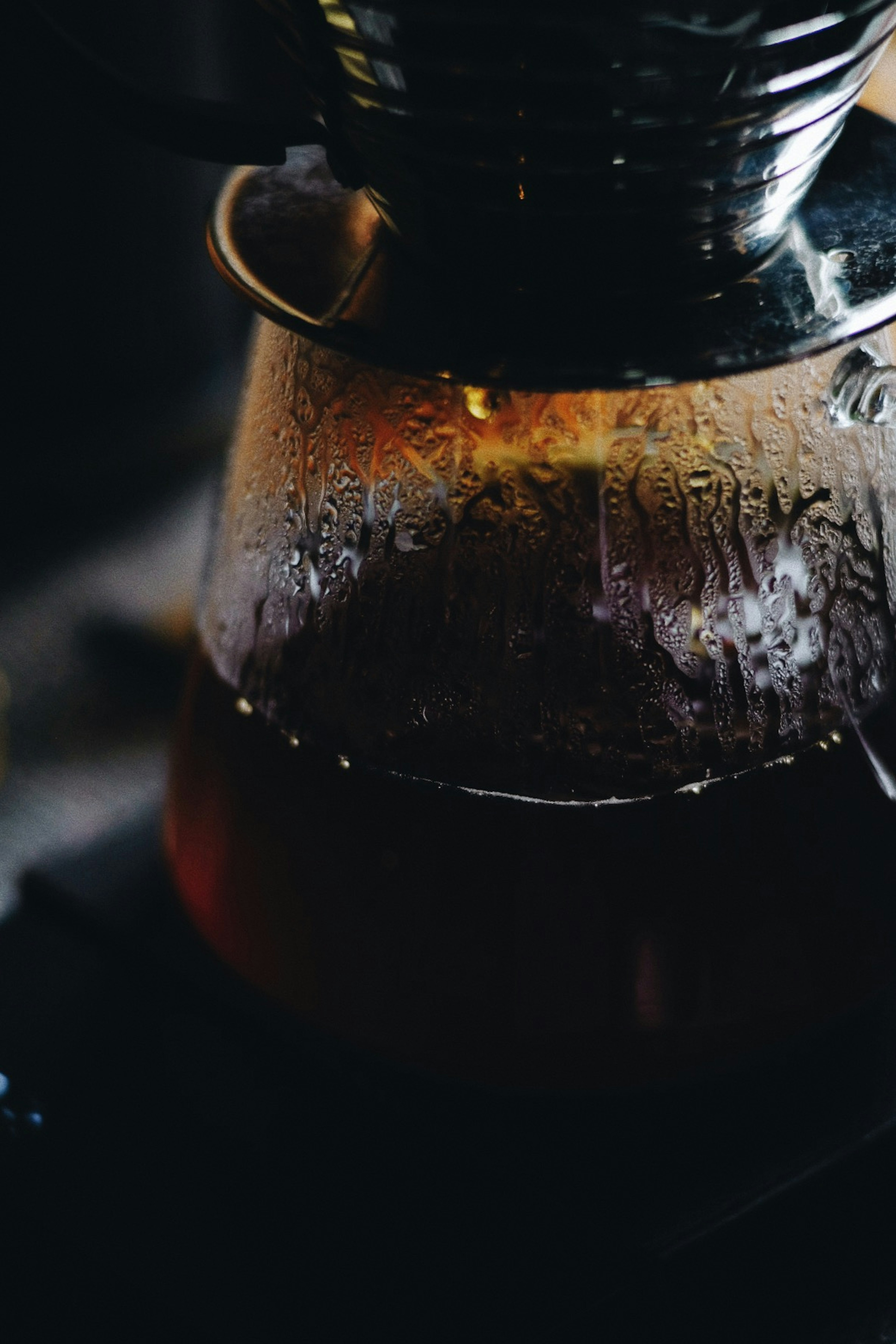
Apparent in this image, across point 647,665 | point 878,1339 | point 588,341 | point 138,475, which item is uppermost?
point 588,341

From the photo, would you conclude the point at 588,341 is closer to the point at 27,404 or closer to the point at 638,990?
the point at 638,990

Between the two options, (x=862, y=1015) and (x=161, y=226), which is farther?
(x=161, y=226)

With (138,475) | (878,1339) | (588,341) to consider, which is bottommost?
(878,1339)

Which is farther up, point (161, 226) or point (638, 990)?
point (161, 226)

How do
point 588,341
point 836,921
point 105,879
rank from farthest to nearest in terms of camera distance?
point 105,879 < point 836,921 < point 588,341

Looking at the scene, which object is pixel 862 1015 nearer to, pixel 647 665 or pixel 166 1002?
pixel 647 665

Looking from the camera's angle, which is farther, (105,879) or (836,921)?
(105,879)

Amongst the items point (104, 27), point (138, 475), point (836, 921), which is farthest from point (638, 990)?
point (104, 27)

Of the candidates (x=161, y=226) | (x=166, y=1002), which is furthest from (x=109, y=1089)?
(x=161, y=226)

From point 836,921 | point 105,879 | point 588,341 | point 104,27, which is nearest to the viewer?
point 588,341
